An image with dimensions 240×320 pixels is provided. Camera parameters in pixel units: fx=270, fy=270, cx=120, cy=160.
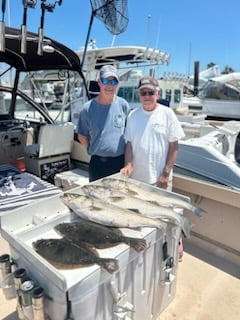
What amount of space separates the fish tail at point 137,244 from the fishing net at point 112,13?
329cm

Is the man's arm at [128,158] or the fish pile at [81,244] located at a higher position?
the man's arm at [128,158]

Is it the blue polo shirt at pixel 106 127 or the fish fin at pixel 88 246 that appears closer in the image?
the fish fin at pixel 88 246

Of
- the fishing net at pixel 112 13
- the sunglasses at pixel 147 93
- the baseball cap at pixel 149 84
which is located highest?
the fishing net at pixel 112 13

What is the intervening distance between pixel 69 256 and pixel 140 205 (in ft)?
1.51

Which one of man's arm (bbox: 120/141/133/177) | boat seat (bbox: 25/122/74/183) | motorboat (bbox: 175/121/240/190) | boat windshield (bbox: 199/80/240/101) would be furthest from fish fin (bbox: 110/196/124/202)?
boat windshield (bbox: 199/80/240/101)

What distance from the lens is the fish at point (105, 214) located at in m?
1.21

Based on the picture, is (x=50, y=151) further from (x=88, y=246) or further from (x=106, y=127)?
(x=88, y=246)

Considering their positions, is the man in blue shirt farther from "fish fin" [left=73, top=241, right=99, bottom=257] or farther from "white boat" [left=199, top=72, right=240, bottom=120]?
"white boat" [left=199, top=72, right=240, bottom=120]

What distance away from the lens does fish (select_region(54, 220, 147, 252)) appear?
3.67 feet

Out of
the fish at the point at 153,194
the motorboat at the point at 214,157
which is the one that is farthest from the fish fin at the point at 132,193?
the motorboat at the point at 214,157

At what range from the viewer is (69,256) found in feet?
3.35

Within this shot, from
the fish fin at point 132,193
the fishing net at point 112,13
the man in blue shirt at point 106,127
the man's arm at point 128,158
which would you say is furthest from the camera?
the fishing net at point 112,13

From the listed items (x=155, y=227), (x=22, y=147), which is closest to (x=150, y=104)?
(x=155, y=227)

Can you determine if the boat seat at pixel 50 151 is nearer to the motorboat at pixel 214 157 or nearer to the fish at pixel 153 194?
the motorboat at pixel 214 157
